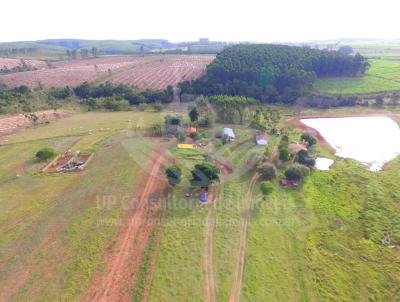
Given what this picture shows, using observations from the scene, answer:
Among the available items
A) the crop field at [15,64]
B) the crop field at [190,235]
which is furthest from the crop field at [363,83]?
the crop field at [15,64]

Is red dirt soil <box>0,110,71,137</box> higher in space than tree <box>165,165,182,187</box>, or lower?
lower

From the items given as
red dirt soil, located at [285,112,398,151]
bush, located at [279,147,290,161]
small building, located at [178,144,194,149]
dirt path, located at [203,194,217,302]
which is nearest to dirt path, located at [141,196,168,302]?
dirt path, located at [203,194,217,302]

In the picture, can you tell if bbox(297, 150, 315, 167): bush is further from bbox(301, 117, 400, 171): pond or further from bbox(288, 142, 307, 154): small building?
bbox(301, 117, 400, 171): pond

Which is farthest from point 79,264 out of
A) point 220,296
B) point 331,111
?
point 331,111

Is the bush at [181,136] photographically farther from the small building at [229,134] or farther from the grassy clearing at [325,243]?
the grassy clearing at [325,243]

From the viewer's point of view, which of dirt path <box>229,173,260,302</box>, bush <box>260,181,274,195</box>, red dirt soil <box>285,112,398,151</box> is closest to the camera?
dirt path <box>229,173,260,302</box>

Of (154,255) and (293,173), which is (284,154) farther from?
(154,255)

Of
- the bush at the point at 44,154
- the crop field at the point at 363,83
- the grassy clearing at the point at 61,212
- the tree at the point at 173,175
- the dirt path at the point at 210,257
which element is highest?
the tree at the point at 173,175
